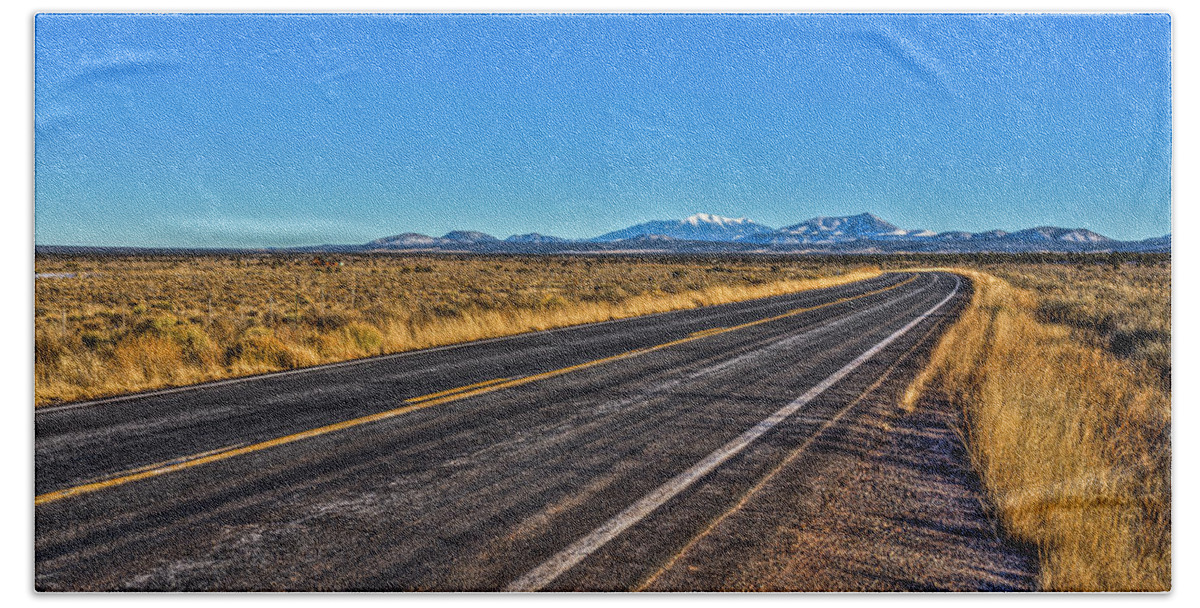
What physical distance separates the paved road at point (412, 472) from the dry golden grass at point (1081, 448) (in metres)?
1.57

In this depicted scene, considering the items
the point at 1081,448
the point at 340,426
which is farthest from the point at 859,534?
the point at 340,426

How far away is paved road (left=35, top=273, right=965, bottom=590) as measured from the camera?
A: 366 cm

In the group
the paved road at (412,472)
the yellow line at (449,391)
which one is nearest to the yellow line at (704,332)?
the paved road at (412,472)

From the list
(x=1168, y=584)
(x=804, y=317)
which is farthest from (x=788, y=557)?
(x=804, y=317)

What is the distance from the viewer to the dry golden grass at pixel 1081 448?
3.79 m

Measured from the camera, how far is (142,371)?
8508 millimetres

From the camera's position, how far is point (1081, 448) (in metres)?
4.96

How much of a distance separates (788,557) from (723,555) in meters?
0.37

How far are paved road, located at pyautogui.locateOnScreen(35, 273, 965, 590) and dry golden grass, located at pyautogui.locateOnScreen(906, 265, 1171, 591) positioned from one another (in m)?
1.57

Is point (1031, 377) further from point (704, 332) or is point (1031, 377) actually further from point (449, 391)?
point (704, 332)

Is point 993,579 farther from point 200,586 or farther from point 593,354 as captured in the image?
point 593,354

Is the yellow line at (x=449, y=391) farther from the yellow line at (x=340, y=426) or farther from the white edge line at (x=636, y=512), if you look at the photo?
the white edge line at (x=636, y=512)

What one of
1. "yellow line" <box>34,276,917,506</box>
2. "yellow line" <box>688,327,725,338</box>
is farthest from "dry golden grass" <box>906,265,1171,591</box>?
"yellow line" <box>688,327,725,338</box>

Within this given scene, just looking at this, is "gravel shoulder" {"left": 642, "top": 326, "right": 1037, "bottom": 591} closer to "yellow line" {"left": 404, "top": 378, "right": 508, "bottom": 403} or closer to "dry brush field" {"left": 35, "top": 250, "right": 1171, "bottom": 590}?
"dry brush field" {"left": 35, "top": 250, "right": 1171, "bottom": 590}
